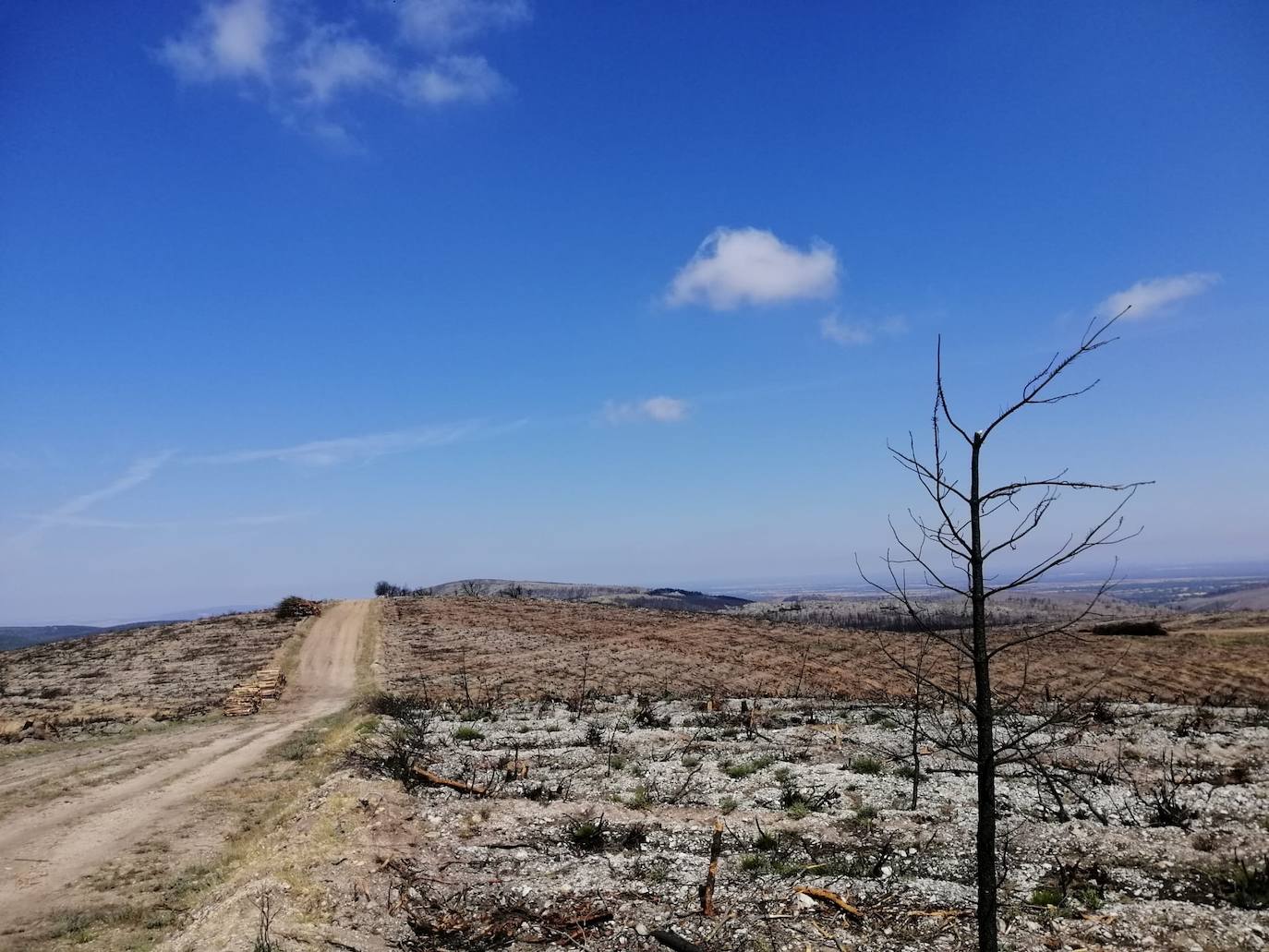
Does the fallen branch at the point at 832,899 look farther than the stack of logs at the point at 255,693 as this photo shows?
No

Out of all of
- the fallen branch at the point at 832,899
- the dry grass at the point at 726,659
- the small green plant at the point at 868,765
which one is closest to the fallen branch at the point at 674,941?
the fallen branch at the point at 832,899

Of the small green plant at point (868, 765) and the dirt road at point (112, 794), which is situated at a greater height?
the small green plant at point (868, 765)

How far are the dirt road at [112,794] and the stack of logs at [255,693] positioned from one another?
99 centimetres

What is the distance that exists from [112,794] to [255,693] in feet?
40.5

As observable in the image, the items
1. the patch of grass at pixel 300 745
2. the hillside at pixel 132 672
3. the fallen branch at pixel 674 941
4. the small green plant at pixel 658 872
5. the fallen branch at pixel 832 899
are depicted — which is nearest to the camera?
the fallen branch at pixel 674 941

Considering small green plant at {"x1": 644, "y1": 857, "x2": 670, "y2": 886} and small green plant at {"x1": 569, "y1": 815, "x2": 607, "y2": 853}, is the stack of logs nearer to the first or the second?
small green plant at {"x1": 569, "y1": 815, "x2": 607, "y2": 853}

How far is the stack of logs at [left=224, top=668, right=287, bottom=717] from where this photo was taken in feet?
88.2

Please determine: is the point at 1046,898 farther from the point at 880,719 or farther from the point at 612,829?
the point at 880,719

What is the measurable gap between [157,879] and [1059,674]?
29749mm

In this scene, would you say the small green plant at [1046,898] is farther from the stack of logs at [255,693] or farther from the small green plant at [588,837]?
the stack of logs at [255,693]

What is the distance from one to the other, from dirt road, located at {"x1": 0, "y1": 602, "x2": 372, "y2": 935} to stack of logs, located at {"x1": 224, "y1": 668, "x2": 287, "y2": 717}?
99 centimetres

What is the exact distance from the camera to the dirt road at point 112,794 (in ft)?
39.1

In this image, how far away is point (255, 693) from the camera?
28141mm

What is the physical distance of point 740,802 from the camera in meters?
12.4
